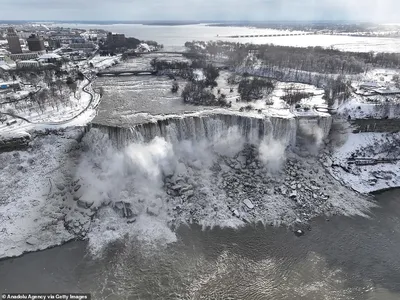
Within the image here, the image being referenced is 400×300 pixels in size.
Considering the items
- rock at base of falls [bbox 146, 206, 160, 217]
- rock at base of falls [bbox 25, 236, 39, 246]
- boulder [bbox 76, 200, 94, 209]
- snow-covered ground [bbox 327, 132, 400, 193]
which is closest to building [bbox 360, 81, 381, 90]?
snow-covered ground [bbox 327, 132, 400, 193]

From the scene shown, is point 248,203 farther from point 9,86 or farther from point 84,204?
point 9,86

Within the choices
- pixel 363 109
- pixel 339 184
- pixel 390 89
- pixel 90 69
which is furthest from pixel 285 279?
pixel 90 69

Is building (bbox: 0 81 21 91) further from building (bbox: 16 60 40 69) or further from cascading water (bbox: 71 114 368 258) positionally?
cascading water (bbox: 71 114 368 258)

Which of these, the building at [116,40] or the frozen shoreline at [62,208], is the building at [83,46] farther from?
the frozen shoreline at [62,208]

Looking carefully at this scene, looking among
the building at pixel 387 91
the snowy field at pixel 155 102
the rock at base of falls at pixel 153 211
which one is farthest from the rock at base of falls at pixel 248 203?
the building at pixel 387 91

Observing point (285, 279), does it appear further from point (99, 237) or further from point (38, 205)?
point (38, 205)

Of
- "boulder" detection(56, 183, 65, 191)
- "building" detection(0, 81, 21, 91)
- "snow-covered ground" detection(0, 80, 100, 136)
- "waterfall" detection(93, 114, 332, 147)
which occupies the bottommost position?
"boulder" detection(56, 183, 65, 191)

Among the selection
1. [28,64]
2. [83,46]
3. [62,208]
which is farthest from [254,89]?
[83,46]
